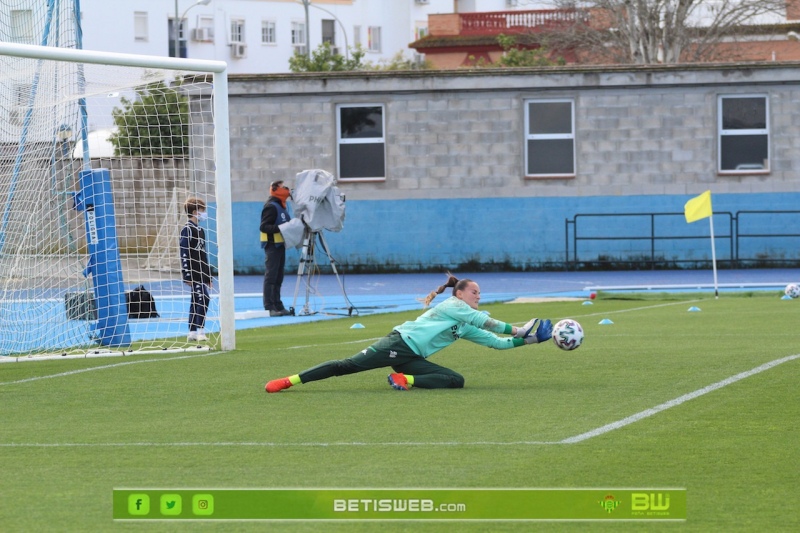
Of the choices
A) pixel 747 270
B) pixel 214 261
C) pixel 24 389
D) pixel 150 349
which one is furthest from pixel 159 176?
pixel 747 270

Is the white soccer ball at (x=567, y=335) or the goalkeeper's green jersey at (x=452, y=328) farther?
the white soccer ball at (x=567, y=335)

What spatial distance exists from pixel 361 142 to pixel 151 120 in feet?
47.6

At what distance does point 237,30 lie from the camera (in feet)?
239

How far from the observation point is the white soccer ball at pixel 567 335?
1085cm

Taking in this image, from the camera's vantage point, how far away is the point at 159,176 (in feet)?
70.5

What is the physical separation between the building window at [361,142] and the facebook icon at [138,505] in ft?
84.3

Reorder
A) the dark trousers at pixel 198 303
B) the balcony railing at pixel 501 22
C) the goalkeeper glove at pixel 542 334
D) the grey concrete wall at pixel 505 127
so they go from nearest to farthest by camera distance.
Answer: the goalkeeper glove at pixel 542 334 → the dark trousers at pixel 198 303 → the grey concrete wall at pixel 505 127 → the balcony railing at pixel 501 22

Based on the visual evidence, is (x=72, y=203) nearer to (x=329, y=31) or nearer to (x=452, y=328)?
(x=452, y=328)

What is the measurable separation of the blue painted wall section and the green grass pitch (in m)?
16.9

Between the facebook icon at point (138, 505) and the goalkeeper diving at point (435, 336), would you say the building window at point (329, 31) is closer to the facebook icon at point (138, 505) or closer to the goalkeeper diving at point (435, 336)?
the goalkeeper diving at point (435, 336)

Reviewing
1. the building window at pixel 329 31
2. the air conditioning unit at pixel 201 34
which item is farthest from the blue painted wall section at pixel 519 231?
the building window at pixel 329 31

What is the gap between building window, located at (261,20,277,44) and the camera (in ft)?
242

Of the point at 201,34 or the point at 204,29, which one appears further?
the point at 204,29

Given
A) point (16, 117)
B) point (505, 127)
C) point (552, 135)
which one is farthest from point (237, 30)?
point (16, 117)
